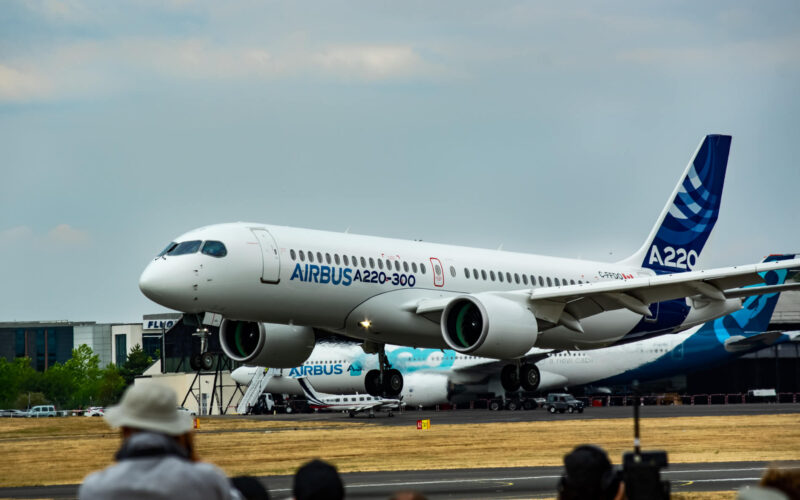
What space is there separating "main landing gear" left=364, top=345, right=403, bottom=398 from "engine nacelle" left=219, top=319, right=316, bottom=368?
2.92 m

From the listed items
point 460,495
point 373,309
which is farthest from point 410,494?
point 373,309

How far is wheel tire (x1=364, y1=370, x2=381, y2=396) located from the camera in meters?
40.5

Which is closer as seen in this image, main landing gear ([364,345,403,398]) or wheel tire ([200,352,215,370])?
wheel tire ([200,352,215,370])

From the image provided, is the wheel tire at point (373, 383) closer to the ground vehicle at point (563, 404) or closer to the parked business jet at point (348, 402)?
the parked business jet at point (348, 402)

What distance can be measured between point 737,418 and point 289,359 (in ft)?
100

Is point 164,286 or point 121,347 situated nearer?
point 164,286

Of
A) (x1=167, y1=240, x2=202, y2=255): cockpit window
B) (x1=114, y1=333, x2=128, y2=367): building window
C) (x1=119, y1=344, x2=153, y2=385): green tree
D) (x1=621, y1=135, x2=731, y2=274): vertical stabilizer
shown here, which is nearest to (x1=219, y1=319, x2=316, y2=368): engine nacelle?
(x1=167, y1=240, x2=202, y2=255): cockpit window

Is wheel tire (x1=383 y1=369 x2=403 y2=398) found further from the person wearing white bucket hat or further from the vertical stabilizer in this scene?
the person wearing white bucket hat

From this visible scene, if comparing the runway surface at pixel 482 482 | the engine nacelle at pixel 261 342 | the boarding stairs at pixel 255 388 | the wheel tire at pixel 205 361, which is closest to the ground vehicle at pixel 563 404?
the boarding stairs at pixel 255 388

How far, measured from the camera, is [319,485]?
7.27m

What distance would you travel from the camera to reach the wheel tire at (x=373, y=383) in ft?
133

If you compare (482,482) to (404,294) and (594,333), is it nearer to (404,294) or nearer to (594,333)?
(404,294)

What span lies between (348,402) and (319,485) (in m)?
74.5

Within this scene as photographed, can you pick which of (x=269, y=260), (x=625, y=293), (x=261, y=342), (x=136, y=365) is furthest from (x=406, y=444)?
(x=136, y=365)
